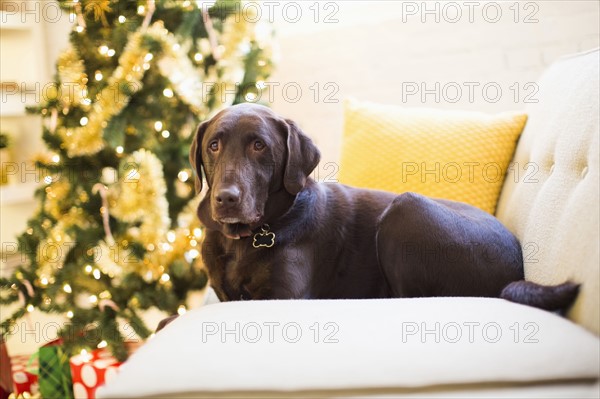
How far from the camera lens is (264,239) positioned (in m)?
1.70

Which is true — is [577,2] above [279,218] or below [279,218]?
above

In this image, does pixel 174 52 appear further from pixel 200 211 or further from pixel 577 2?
pixel 577 2

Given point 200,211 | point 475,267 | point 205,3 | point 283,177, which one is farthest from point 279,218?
point 205,3

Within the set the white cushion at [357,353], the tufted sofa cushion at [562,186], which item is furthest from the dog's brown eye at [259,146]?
the tufted sofa cushion at [562,186]

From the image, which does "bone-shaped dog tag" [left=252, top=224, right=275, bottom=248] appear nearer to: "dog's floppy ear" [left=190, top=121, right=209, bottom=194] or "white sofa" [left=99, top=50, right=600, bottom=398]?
"dog's floppy ear" [left=190, top=121, right=209, bottom=194]

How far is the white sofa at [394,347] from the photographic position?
3.16 ft

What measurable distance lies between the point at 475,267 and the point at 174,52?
5.55 feet

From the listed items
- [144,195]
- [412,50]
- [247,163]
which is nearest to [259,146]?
[247,163]

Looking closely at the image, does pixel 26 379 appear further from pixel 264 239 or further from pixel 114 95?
pixel 264 239

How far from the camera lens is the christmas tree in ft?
8.38

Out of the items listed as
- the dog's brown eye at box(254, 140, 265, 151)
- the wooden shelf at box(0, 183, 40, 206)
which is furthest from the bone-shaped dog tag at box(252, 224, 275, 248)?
the wooden shelf at box(0, 183, 40, 206)

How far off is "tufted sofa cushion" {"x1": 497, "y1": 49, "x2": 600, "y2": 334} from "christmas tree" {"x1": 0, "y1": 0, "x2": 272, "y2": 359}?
4.69 feet

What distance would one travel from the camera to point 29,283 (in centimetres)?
274

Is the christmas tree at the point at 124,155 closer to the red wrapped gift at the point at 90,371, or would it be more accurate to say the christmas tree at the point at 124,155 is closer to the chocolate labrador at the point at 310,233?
the red wrapped gift at the point at 90,371
